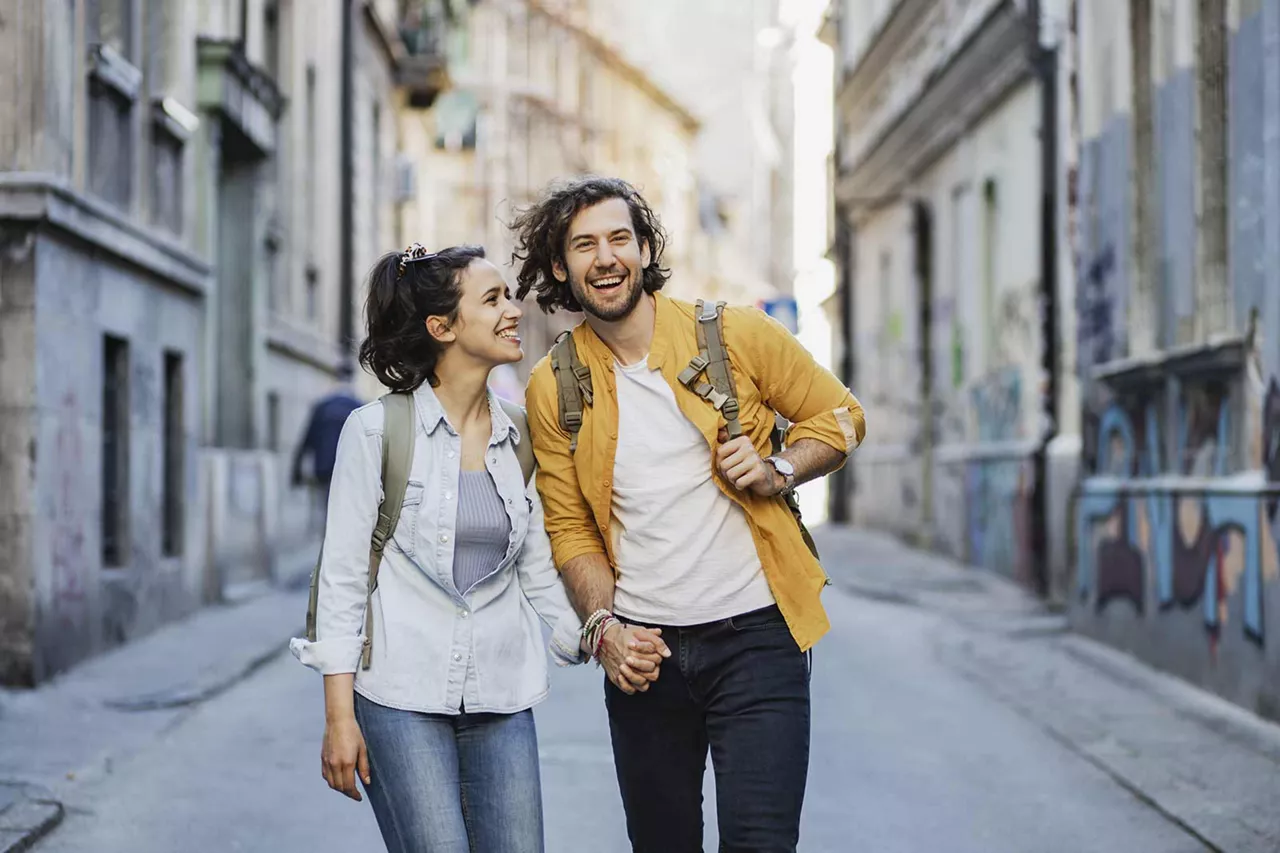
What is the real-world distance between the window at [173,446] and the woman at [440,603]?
34.1 ft

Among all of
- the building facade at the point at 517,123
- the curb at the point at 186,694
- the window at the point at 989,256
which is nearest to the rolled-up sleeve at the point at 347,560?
the curb at the point at 186,694

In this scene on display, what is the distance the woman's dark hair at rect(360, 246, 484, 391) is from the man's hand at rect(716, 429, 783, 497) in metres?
0.64

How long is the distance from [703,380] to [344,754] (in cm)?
107

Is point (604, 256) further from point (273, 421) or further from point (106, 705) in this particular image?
point (273, 421)

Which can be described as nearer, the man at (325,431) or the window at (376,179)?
the man at (325,431)

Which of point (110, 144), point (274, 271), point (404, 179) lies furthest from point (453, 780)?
point (404, 179)

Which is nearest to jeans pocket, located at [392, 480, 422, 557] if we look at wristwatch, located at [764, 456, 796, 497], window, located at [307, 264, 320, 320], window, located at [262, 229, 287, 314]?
wristwatch, located at [764, 456, 796, 497]

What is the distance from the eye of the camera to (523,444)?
4012 millimetres

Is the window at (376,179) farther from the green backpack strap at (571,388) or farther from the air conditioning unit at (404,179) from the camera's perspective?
the green backpack strap at (571,388)

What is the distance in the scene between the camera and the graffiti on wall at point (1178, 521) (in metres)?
8.81

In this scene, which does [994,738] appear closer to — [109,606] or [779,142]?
[109,606]

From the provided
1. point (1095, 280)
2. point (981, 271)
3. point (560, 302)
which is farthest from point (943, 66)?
point (560, 302)

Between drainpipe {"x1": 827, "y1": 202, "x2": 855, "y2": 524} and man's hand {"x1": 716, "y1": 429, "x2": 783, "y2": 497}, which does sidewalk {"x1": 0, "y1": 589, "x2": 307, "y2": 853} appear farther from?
drainpipe {"x1": 827, "y1": 202, "x2": 855, "y2": 524}

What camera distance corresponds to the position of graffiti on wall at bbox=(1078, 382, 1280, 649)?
8.81 m
